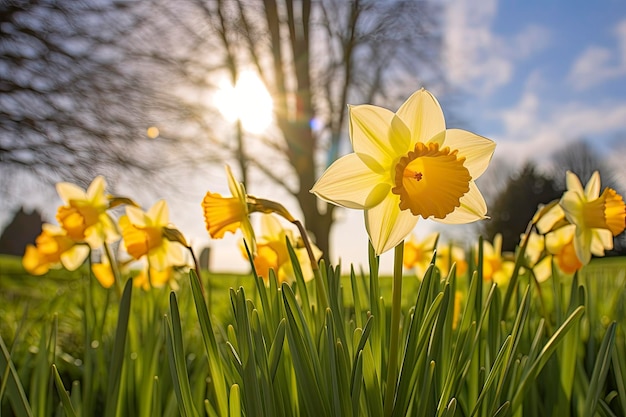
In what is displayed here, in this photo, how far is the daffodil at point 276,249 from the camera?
1139mm

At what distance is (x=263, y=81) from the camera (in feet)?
31.5

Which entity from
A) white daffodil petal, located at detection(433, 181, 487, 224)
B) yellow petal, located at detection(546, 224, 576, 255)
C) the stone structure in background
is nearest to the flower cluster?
white daffodil petal, located at detection(433, 181, 487, 224)

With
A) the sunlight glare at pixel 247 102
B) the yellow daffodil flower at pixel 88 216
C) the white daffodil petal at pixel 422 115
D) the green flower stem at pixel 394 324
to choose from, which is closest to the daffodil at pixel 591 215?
the white daffodil petal at pixel 422 115

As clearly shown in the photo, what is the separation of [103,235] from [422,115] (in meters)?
1.04

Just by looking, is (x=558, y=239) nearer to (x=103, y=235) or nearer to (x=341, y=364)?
(x=341, y=364)

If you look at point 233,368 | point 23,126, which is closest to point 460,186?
Answer: point 233,368

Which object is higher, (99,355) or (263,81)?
(263,81)

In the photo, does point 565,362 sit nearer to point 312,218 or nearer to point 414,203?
point 414,203

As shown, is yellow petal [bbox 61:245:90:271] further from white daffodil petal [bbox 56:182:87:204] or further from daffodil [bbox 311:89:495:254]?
daffodil [bbox 311:89:495:254]

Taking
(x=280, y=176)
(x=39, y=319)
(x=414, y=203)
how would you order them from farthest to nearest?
(x=280, y=176)
(x=39, y=319)
(x=414, y=203)

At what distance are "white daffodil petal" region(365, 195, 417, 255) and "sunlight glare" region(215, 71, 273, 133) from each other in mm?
8624

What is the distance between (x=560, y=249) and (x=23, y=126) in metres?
7.71

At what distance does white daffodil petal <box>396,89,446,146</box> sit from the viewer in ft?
2.52

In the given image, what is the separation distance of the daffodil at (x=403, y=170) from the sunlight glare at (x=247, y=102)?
8608mm
